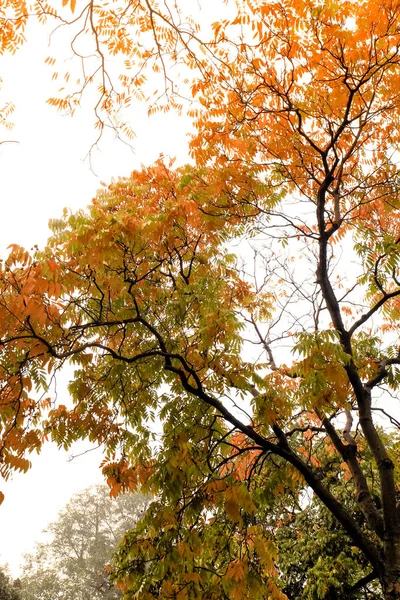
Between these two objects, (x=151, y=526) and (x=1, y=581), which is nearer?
(x=151, y=526)

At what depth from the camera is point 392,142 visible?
545 cm

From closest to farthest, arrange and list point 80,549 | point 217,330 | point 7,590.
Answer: point 217,330
point 7,590
point 80,549

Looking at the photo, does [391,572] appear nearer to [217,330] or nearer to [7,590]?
[217,330]

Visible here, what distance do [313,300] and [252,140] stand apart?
8.36 feet

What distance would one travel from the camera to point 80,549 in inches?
1137

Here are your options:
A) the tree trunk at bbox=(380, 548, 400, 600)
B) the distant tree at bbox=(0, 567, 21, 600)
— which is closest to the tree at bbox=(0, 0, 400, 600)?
the tree trunk at bbox=(380, 548, 400, 600)

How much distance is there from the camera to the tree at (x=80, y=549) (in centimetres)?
2527

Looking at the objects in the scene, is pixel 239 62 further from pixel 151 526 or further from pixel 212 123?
pixel 151 526

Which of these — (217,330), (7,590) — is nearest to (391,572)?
(217,330)

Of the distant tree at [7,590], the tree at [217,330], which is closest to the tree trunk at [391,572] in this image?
the tree at [217,330]

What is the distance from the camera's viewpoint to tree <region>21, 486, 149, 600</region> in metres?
25.3

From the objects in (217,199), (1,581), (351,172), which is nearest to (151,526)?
(217,199)

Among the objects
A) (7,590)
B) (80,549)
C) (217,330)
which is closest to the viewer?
(217,330)

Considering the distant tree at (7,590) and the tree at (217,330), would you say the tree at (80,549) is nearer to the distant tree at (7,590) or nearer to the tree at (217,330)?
the distant tree at (7,590)
